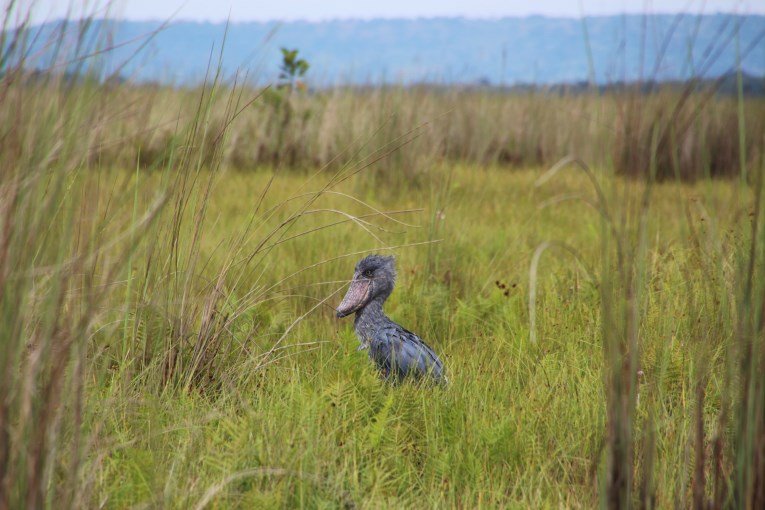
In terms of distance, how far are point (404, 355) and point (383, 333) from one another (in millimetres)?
151

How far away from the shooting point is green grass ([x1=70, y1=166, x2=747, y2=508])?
6.45 ft

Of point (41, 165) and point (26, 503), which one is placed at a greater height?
point (41, 165)

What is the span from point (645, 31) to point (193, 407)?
159 cm

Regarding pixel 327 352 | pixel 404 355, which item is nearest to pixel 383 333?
pixel 404 355

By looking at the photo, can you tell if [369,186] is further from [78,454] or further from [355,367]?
[78,454]

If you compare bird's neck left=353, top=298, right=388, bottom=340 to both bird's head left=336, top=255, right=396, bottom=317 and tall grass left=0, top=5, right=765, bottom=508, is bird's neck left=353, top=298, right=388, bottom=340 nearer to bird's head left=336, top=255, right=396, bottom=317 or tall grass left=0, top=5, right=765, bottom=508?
bird's head left=336, top=255, right=396, bottom=317

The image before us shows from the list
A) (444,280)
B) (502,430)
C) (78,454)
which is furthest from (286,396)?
(444,280)

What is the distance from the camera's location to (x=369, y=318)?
285 cm

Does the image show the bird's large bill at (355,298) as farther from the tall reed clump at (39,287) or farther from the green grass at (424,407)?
the tall reed clump at (39,287)

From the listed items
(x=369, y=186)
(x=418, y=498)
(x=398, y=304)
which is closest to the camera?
(x=418, y=498)

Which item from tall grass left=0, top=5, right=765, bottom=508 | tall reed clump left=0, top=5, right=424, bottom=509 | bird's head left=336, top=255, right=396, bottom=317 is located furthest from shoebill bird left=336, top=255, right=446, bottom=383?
tall reed clump left=0, top=5, right=424, bottom=509

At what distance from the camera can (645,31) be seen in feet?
5.55

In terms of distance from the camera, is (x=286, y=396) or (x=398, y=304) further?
(x=398, y=304)

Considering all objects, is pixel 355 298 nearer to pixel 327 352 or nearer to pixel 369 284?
pixel 369 284
